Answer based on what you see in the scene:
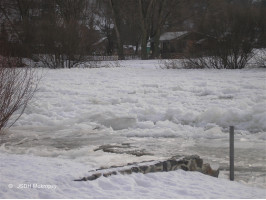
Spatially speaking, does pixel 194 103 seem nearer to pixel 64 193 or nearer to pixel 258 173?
pixel 258 173

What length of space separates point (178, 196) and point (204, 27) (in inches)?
869

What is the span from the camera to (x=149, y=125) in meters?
10.1

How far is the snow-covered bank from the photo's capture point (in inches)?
188

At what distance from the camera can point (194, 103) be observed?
41.0 feet

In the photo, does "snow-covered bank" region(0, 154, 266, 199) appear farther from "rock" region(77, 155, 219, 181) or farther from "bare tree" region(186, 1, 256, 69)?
"bare tree" region(186, 1, 256, 69)

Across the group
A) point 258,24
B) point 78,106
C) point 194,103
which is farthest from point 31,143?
point 258,24

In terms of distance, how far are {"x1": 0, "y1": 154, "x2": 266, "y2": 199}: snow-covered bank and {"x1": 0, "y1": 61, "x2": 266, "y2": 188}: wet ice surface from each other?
84cm

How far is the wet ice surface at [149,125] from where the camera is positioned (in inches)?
302

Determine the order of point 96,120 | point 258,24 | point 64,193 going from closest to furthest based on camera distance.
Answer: point 64,193 < point 96,120 < point 258,24

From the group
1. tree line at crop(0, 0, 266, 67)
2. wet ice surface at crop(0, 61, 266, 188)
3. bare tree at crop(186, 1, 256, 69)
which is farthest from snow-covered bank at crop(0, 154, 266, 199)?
bare tree at crop(186, 1, 256, 69)

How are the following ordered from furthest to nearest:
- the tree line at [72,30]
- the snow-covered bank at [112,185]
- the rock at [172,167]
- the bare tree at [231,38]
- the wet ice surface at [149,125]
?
the tree line at [72,30], the bare tree at [231,38], the wet ice surface at [149,125], the rock at [172,167], the snow-covered bank at [112,185]

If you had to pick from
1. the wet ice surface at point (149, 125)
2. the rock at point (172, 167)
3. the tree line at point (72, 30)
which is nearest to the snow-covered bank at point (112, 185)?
the rock at point (172, 167)

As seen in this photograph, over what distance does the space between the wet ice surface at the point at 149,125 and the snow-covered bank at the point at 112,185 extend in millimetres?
842

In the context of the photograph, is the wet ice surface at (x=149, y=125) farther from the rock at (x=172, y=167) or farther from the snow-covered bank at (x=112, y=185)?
the snow-covered bank at (x=112, y=185)
